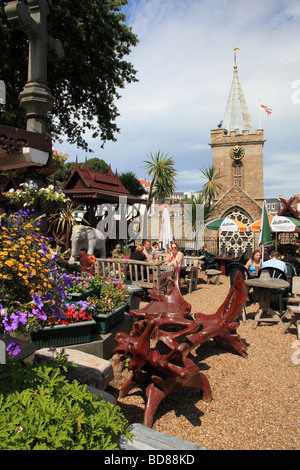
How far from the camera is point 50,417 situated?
169 centimetres

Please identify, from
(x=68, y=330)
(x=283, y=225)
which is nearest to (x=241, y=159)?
(x=283, y=225)

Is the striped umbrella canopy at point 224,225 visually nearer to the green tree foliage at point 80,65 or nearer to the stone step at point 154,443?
the green tree foliage at point 80,65

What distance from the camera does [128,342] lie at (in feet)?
10.3

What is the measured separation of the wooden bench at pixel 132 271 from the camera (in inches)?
279

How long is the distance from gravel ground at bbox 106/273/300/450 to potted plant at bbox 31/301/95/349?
66 cm

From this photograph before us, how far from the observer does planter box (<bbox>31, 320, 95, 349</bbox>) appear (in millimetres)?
3508

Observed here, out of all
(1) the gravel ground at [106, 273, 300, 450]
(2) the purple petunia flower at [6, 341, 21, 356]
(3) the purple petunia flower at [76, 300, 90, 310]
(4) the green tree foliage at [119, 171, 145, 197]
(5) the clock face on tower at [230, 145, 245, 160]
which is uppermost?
(5) the clock face on tower at [230, 145, 245, 160]

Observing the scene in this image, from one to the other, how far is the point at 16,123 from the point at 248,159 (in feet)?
96.9

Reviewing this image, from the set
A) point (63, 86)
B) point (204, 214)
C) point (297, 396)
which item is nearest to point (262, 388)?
point (297, 396)

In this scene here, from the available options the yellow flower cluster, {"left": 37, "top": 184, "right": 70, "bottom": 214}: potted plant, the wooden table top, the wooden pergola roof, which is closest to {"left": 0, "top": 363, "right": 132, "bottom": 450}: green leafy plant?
the yellow flower cluster

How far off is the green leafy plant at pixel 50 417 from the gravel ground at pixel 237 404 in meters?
1.18

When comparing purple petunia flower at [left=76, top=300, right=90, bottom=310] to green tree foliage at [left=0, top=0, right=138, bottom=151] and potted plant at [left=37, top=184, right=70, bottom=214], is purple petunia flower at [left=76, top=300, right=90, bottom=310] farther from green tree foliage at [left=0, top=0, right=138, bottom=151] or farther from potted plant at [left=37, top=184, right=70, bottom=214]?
green tree foliage at [left=0, top=0, right=138, bottom=151]
